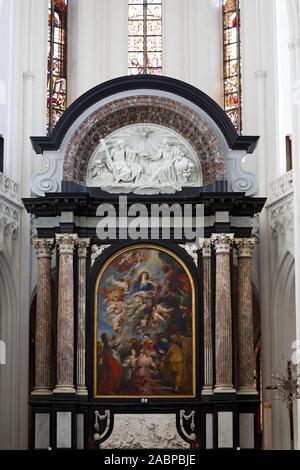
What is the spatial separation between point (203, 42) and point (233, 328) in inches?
394

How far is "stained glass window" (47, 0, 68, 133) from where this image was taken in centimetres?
2925

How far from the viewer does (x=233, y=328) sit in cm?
2359

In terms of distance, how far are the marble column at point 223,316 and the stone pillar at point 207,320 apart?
281mm

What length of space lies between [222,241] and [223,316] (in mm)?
1857

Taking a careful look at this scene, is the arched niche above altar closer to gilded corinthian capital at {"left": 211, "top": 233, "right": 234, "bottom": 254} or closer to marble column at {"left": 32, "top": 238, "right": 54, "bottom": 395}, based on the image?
gilded corinthian capital at {"left": 211, "top": 233, "right": 234, "bottom": 254}

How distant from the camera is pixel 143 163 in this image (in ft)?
81.1

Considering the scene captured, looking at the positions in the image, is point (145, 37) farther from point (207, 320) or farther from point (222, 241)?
point (207, 320)

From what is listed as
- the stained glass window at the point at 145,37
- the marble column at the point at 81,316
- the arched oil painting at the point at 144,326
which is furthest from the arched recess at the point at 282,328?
the stained glass window at the point at 145,37

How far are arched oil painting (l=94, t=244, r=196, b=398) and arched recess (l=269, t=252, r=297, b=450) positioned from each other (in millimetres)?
3126

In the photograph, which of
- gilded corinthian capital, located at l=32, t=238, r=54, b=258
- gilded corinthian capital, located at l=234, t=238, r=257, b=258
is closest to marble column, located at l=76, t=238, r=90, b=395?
gilded corinthian capital, located at l=32, t=238, r=54, b=258

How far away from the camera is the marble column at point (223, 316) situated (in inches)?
904

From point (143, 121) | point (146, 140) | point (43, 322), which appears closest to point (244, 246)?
point (146, 140)

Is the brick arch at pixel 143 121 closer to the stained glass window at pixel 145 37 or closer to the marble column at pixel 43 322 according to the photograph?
the marble column at pixel 43 322

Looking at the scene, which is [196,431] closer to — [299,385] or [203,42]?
[299,385]
